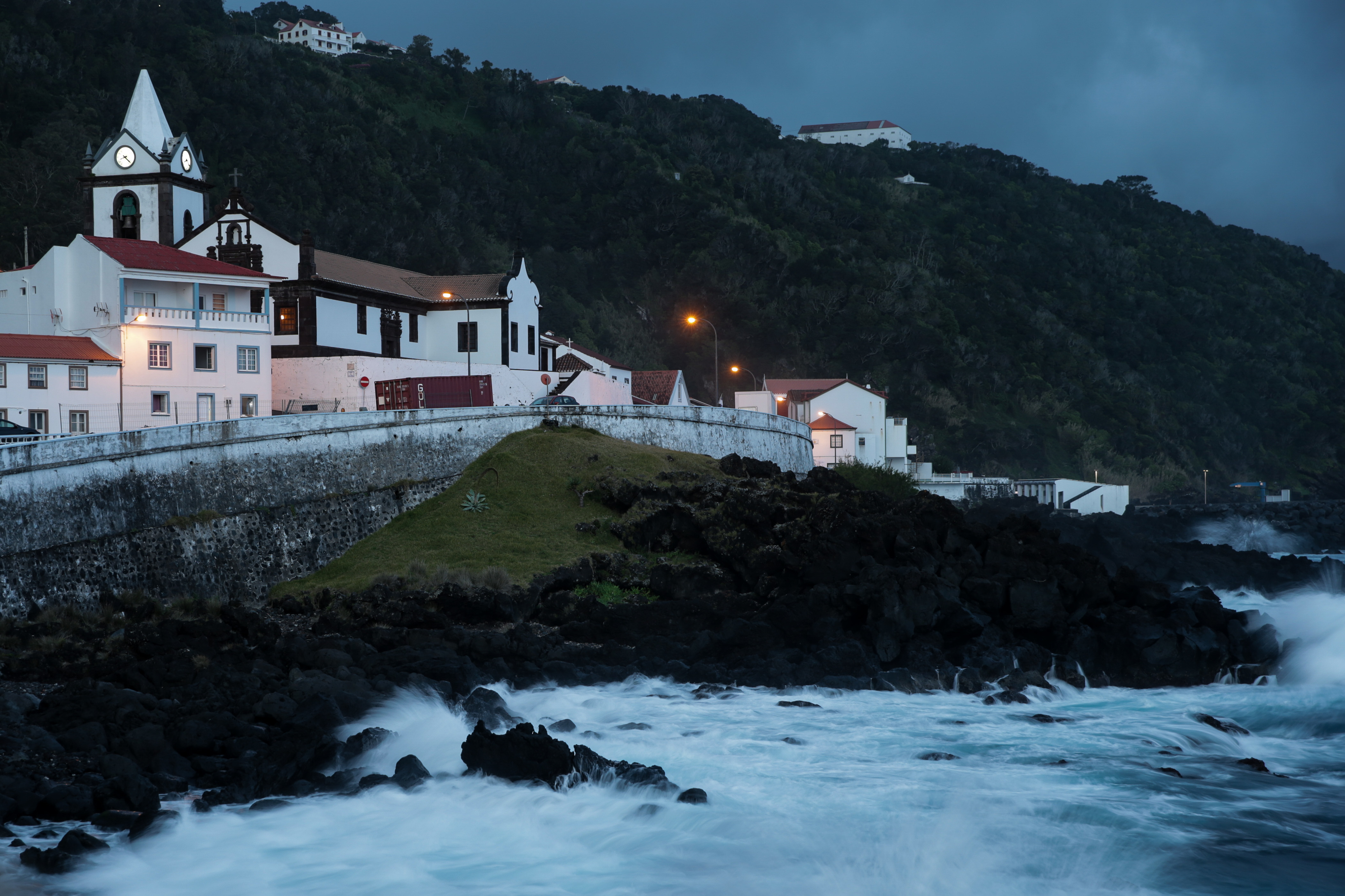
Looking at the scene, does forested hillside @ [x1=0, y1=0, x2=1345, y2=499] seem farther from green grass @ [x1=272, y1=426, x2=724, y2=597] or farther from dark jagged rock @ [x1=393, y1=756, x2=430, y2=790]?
dark jagged rock @ [x1=393, y1=756, x2=430, y2=790]

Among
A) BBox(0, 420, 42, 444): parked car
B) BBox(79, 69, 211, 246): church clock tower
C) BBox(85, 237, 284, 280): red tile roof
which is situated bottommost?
BBox(0, 420, 42, 444): parked car

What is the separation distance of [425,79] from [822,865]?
120587 mm

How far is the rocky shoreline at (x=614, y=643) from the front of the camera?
48.4 ft

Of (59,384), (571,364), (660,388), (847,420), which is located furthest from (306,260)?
(847,420)

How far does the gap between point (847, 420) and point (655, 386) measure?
16385mm

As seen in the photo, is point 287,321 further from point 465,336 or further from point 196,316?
point 465,336

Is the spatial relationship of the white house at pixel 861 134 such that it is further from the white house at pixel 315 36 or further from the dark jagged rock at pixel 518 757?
the dark jagged rock at pixel 518 757

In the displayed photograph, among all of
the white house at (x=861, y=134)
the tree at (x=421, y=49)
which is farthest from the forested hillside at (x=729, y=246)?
the white house at (x=861, y=134)

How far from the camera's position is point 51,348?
32.7m

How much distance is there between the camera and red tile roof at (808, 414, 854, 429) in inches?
2645

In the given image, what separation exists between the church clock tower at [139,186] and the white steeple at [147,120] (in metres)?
0.04

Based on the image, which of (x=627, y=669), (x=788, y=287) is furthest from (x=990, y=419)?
(x=627, y=669)

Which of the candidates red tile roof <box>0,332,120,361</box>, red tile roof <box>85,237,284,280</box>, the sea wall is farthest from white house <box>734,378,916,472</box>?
red tile roof <box>0,332,120,361</box>

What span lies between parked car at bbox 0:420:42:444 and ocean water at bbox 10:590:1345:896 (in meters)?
11.4
